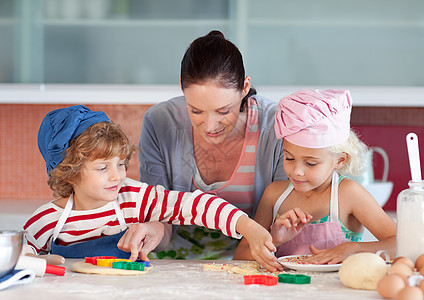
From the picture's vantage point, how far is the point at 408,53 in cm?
246

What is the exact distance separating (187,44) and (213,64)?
3.56 ft

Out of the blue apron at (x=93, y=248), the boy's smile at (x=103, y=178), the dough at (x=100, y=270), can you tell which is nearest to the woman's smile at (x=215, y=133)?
the boy's smile at (x=103, y=178)

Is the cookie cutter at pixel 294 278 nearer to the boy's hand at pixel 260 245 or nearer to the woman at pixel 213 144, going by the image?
the boy's hand at pixel 260 245

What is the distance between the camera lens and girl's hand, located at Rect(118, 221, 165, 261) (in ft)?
4.07

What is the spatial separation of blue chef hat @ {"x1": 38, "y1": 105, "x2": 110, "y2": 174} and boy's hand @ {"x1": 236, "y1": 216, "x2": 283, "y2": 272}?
47cm

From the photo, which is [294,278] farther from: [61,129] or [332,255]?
[61,129]

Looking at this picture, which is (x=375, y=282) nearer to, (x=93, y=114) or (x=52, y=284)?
(x=52, y=284)

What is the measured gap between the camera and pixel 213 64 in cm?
143

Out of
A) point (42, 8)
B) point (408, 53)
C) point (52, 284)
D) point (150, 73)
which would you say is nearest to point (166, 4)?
point (150, 73)

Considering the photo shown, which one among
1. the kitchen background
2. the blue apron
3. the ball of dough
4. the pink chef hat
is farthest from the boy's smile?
the kitchen background

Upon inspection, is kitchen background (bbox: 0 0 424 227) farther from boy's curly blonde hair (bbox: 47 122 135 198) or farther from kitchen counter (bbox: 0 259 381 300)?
kitchen counter (bbox: 0 259 381 300)

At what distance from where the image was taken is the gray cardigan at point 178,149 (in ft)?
5.19

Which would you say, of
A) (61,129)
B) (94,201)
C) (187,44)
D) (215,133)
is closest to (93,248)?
(94,201)

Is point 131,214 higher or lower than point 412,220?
lower
